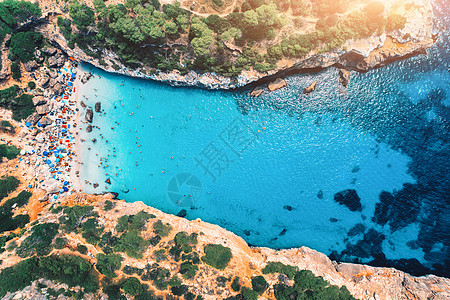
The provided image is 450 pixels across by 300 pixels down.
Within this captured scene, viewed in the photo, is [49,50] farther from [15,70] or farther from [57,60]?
[15,70]

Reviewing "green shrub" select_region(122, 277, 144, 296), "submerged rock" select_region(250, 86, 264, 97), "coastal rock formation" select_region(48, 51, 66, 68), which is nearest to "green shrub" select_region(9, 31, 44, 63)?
"coastal rock formation" select_region(48, 51, 66, 68)

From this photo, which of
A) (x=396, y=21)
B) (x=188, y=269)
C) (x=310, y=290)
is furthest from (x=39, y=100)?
(x=396, y=21)

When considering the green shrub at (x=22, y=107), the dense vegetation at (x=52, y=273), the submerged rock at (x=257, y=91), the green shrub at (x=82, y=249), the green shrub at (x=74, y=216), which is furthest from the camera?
the submerged rock at (x=257, y=91)

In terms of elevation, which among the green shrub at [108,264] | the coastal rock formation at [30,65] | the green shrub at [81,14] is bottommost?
the green shrub at [108,264]

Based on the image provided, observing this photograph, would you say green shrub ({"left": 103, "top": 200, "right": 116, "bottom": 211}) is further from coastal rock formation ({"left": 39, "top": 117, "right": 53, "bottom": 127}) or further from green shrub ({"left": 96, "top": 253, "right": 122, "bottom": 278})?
coastal rock formation ({"left": 39, "top": 117, "right": 53, "bottom": 127})

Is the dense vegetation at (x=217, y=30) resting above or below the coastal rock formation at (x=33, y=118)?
above

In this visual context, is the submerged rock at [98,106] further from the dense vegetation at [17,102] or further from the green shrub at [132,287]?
the green shrub at [132,287]

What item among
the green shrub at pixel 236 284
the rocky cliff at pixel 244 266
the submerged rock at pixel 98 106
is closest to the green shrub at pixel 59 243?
the rocky cliff at pixel 244 266

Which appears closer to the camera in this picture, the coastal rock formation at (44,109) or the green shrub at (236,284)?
the green shrub at (236,284)
